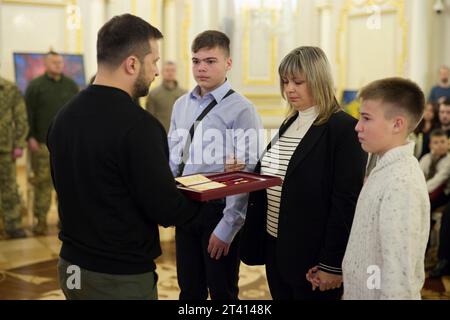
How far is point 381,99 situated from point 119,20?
86 centimetres

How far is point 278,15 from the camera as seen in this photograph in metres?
8.70

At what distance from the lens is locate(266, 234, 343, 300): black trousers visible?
221cm

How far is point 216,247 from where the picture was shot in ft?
8.18

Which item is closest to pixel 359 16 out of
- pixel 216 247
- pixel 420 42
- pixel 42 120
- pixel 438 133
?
pixel 420 42

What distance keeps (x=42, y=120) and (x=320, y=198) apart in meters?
4.39

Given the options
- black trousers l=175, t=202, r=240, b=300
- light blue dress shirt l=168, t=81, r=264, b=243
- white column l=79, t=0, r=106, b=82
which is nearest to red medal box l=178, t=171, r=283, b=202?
light blue dress shirt l=168, t=81, r=264, b=243

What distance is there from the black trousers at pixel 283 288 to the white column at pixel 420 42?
6650mm

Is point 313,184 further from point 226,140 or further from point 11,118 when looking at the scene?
point 11,118

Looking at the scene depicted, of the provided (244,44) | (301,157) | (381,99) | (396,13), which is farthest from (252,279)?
(396,13)

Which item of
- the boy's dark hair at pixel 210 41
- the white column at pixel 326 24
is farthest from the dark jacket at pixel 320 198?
the white column at pixel 326 24

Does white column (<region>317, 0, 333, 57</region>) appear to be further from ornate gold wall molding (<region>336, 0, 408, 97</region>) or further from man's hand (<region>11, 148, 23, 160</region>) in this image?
man's hand (<region>11, 148, 23, 160</region>)

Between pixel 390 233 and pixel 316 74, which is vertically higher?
pixel 316 74

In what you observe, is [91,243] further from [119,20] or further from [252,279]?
[252,279]

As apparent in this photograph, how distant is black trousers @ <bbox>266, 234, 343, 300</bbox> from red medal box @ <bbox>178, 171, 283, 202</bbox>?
0.31 metres
